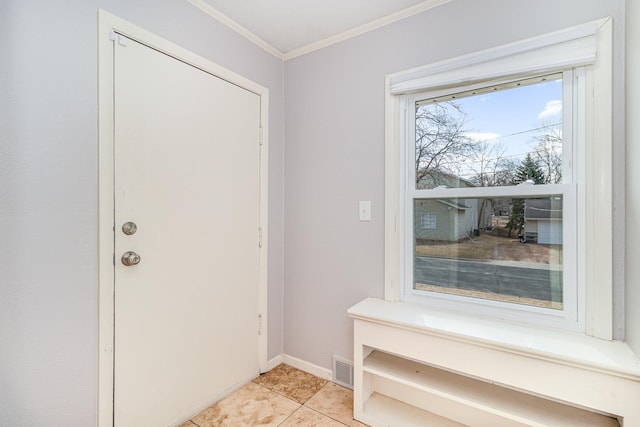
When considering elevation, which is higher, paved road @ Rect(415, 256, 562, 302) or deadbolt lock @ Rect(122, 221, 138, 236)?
deadbolt lock @ Rect(122, 221, 138, 236)

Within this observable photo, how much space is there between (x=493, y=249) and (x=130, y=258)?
1881 mm

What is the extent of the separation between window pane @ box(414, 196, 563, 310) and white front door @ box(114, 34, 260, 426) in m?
1.17

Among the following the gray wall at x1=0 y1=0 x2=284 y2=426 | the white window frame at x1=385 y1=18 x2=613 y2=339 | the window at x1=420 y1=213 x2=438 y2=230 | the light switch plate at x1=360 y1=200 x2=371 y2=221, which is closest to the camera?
the gray wall at x1=0 y1=0 x2=284 y2=426

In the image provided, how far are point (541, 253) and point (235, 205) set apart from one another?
5.76ft

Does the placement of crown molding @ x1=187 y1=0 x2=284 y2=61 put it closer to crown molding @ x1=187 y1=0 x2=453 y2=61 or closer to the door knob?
crown molding @ x1=187 y1=0 x2=453 y2=61

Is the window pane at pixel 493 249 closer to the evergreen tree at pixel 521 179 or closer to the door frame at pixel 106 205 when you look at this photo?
the evergreen tree at pixel 521 179

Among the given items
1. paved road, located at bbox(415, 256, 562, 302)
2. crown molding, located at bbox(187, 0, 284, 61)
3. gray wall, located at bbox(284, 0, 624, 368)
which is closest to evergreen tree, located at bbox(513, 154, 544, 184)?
paved road, located at bbox(415, 256, 562, 302)

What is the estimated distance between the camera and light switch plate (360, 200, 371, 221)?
1.95m

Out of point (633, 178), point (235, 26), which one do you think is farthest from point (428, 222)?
point (235, 26)

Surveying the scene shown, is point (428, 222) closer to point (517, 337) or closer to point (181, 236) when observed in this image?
point (517, 337)

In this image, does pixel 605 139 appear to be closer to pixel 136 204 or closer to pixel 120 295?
pixel 136 204

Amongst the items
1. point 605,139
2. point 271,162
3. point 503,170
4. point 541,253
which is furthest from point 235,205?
point 605,139

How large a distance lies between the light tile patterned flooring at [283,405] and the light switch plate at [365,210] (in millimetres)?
1144

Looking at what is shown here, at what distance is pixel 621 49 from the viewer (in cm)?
130
